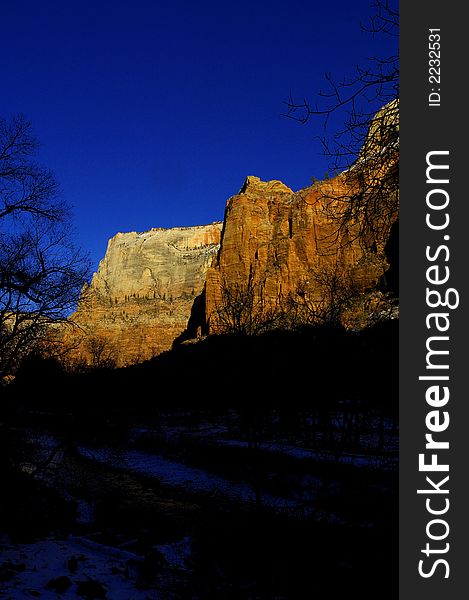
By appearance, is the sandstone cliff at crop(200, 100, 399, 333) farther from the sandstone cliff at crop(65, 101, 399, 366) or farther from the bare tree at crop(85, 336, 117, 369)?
the bare tree at crop(85, 336, 117, 369)

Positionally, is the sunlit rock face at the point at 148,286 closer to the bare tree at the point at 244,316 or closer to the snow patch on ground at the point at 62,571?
the bare tree at the point at 244,316

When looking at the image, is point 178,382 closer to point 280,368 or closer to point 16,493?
point 280,368

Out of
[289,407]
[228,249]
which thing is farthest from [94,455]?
[228,249]

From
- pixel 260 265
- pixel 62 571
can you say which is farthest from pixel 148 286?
pixel 62 571

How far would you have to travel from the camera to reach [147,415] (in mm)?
37594

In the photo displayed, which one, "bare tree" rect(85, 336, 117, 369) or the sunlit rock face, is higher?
the sunlit rock face

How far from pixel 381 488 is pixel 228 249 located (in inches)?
2814

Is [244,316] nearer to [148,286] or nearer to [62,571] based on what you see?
[62,571]

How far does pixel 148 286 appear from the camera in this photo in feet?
524

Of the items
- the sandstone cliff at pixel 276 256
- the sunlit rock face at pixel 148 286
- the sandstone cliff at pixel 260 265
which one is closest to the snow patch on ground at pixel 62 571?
the sandstone cliff at pixel 260 265

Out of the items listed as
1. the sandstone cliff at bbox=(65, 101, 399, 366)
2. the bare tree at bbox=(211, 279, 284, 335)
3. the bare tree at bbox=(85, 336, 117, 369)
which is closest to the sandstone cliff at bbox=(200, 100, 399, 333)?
the sandstone cliff at bbox=(65, 101, 399, 366)

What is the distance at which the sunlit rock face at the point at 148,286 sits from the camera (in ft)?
365

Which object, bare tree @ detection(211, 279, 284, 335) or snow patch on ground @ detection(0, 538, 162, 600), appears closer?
snow patch on ground @ detection(0, 538, 162, 600)

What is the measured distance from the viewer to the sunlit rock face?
111 m
